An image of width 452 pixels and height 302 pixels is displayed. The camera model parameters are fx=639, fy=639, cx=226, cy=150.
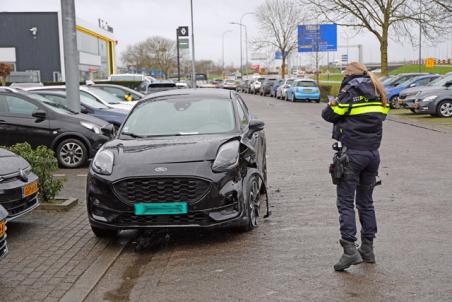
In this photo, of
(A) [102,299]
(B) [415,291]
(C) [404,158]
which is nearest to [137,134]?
(A) [102,299]

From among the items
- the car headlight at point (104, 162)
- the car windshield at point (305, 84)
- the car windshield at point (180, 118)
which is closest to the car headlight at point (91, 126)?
the car windshield at point (180, 118)

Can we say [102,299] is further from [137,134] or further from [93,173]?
[137,134]

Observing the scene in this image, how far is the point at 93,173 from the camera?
662cm

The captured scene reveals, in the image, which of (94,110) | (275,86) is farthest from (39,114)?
(275,86)

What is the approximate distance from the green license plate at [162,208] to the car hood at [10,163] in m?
1.59

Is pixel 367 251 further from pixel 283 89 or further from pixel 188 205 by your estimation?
pixel 283 89

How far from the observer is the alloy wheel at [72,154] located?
1247 centimetres

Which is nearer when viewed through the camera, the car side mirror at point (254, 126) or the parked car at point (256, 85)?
the car side mirror at point (254, 126)

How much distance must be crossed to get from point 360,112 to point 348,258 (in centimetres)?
123

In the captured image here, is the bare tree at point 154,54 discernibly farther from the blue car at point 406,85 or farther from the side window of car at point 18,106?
the side window of car at point 18,106

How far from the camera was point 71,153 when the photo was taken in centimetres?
1249

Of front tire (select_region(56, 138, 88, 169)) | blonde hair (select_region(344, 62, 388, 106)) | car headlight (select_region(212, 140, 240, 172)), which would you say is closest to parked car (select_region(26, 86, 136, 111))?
front tire (select_region(56, 138, 88, 169))

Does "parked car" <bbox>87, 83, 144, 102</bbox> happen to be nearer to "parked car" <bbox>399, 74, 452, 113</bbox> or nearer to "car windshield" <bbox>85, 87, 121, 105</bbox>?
"car windshield" <bbox>85, 87, 121, 105</bbox>

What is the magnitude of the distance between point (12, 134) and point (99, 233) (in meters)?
6.29
